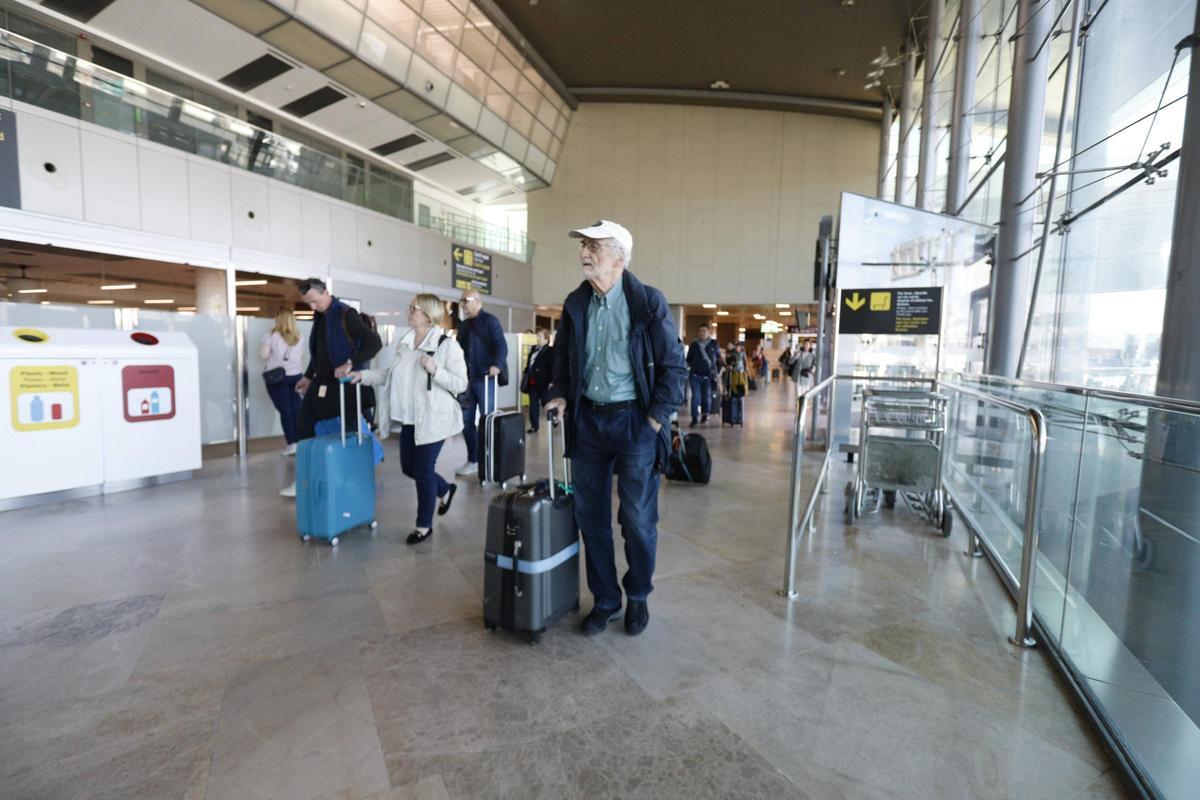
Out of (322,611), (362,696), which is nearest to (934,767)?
(362,696)

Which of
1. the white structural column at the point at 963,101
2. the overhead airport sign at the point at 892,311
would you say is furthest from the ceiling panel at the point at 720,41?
the overhead airport sign at the point at 892,311

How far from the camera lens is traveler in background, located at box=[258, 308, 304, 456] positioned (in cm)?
711

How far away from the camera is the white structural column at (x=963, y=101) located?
337 inches

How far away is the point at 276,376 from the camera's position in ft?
23.8

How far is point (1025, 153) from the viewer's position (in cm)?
636

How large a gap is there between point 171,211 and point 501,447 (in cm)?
763

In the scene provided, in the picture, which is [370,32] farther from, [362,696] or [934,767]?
[934,767]

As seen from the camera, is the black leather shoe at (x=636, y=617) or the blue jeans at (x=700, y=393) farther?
the blue jeans at (x=700, y=393)

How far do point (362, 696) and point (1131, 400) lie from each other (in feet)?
10.1

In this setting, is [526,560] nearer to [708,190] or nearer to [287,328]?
[287,328]

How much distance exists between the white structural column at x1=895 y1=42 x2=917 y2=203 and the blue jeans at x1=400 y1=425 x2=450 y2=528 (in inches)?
578

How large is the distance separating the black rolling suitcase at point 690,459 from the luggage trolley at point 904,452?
1.45m

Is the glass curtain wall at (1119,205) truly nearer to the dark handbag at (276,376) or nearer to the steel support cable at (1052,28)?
the steel support cable at (1052,28)

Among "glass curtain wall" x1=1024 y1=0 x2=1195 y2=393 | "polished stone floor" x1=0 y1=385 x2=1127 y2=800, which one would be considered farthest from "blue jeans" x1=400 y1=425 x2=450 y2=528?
"glass curtain wall" x1=1024 y1=0 x2=1195 y2=393
